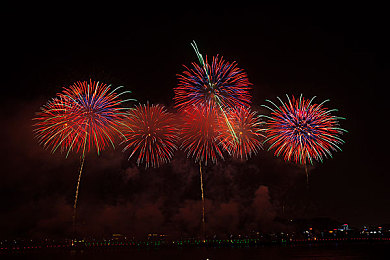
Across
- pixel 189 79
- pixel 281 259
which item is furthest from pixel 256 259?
pixel 189 79

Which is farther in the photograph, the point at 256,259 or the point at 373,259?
the point at 256,259

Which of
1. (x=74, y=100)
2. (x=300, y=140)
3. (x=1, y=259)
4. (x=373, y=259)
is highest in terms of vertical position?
(x=74, y=100)

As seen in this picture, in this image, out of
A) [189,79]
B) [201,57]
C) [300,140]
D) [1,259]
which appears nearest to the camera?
[201,57]

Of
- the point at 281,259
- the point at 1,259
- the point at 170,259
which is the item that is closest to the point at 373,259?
the point at 281,259

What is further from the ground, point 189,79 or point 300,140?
point 189,79

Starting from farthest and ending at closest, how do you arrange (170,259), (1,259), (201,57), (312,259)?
(1,259) < (170,259) < (312,259) < (201,57)

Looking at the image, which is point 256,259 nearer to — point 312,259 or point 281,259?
point 281,259

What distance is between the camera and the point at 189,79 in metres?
45.4

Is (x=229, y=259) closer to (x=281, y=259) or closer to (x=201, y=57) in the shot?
(x=281, y=259)

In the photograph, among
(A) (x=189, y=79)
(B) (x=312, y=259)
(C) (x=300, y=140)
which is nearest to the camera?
(A) (x=189, y=79)

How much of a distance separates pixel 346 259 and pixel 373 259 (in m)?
5.07

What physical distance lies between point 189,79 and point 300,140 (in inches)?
722

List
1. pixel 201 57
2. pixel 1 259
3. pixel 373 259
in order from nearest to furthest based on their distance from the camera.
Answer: pixel 201 57 → pixel 373 259 → pixel 1 259

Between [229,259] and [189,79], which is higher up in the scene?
[189,79]
